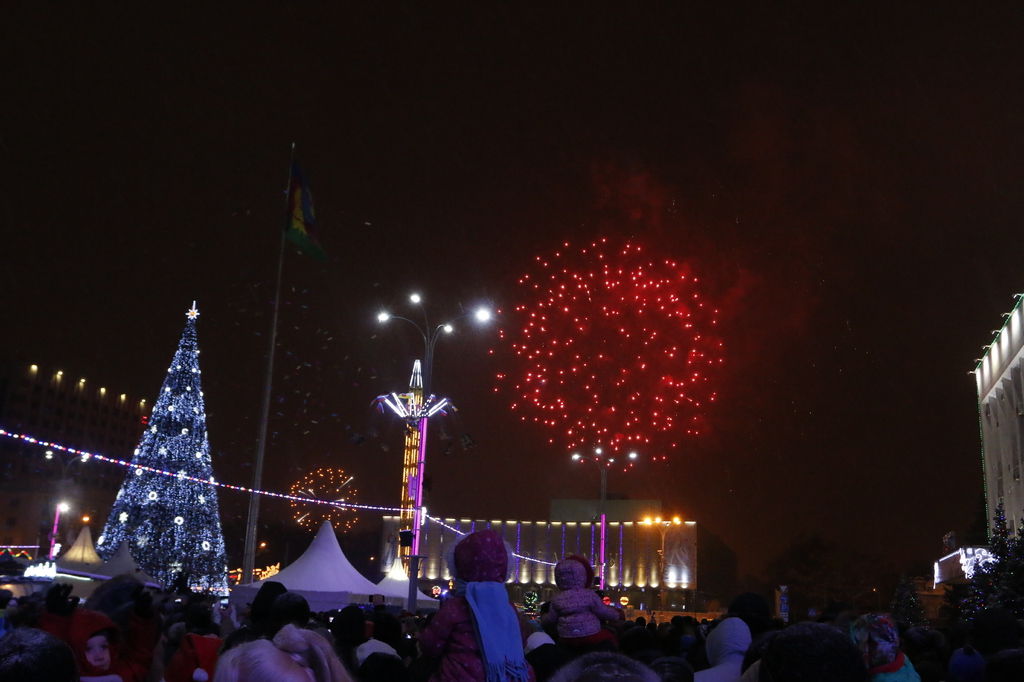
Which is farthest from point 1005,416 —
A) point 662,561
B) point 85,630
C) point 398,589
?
point 85,630

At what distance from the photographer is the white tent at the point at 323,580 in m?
19.9

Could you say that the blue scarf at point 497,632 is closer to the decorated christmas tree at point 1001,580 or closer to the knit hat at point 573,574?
the knit hat at point 573,574

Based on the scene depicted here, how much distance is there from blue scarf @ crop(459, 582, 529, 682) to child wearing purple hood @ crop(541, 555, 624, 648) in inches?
64.7

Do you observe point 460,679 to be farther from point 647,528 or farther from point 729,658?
point 647,528

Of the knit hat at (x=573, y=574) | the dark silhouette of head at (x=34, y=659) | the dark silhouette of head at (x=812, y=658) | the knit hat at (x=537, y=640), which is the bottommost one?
the knit hat at (x=537, y=640)

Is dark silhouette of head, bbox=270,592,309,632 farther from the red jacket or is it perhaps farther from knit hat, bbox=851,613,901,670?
knit hat, bbox=851,613,901,670

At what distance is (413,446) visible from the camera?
4247cm

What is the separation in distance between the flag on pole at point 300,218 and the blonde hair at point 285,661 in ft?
83.2

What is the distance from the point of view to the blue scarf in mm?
5113

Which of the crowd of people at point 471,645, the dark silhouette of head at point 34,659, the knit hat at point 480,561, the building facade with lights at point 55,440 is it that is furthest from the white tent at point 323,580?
the building facade with lights at point 55,440

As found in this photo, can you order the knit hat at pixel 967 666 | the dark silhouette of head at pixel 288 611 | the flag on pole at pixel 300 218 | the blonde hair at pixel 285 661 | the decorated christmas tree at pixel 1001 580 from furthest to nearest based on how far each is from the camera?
the flag on pole at pixel 300 218, the decorated christmas tree at pixel 1001 580, the knit hat at pixel 967 666, the dark silhouette of head at pixel 288 611, the blonde hair at pixel 285 661

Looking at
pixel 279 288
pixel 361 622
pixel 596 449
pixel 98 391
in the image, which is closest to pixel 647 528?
pixel 596 449

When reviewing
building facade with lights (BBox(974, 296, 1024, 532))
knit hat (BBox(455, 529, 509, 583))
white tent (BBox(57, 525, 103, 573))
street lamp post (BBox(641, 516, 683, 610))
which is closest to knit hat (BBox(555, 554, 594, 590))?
knit hat (BBox(455, 529, 509, 583))

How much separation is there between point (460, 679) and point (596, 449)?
29831 mm
